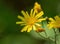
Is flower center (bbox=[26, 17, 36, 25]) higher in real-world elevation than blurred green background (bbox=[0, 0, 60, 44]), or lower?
lower

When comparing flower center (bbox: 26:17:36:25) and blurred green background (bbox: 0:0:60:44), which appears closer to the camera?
flower center (bbox: 26:17:36:25)

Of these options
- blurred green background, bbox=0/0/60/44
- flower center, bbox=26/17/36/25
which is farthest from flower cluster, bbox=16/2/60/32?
blurred green background, bbox=0/0/60/44

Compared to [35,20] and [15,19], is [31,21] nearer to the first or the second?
[35,20]

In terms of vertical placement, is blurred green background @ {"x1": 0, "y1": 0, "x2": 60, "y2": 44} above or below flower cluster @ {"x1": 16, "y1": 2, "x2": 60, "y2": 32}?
above

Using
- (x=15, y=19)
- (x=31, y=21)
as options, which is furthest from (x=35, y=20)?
(x=15, y=19)

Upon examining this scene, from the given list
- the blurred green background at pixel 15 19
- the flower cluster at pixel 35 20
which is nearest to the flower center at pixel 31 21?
the flower cluster at pixel 35 20

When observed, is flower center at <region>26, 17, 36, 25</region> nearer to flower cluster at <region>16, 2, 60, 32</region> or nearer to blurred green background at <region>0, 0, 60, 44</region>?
flower cluster at <region>16, 2, 60, 32</region>

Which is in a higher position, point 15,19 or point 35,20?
point 15,19

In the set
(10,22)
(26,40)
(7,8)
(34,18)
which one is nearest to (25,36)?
(26,40)

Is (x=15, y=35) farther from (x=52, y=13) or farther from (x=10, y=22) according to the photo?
(x=52, y=13)
